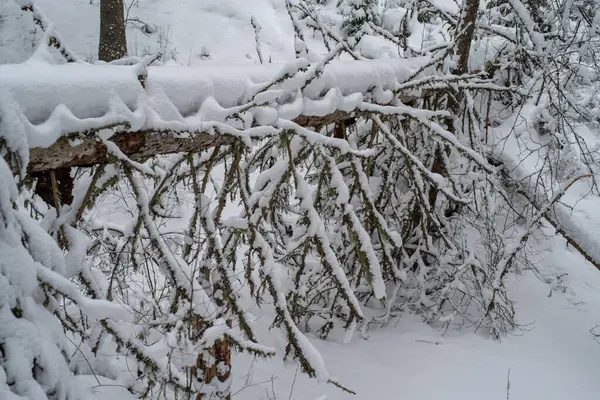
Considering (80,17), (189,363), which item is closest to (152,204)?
(189,363)

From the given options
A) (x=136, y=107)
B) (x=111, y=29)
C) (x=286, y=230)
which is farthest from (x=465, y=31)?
(x=111, y=29)

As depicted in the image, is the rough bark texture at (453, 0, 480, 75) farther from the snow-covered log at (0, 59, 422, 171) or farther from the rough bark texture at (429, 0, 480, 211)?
the snow-covered log at (0, 59, 422, 171)

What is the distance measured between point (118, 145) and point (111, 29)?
6.35m

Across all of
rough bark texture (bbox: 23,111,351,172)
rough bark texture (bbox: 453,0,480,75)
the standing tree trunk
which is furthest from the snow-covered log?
the standing tree trunk

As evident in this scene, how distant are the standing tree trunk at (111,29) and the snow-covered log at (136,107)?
18.6 ft

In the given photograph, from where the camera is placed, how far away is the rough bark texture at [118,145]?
1649 mm

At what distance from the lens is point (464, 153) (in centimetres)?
377

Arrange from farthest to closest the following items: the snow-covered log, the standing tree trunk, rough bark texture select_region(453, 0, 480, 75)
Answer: the standing tree trunk
rough bark texture select_region(453, 0, 480, 75)
the snow-covered log

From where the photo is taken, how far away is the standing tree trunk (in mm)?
7250

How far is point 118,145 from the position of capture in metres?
1.88

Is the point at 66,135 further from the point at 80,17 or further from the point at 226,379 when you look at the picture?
the point at 80,17

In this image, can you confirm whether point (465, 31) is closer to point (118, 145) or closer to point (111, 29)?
point (118, 145)

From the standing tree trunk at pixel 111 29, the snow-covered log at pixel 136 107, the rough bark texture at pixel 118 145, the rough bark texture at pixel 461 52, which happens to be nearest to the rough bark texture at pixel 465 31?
the rough bark texture at pixel 461 52

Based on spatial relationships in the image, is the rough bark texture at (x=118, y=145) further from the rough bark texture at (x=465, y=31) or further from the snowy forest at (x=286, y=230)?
the rough bark texture at (x=465, y=31)
